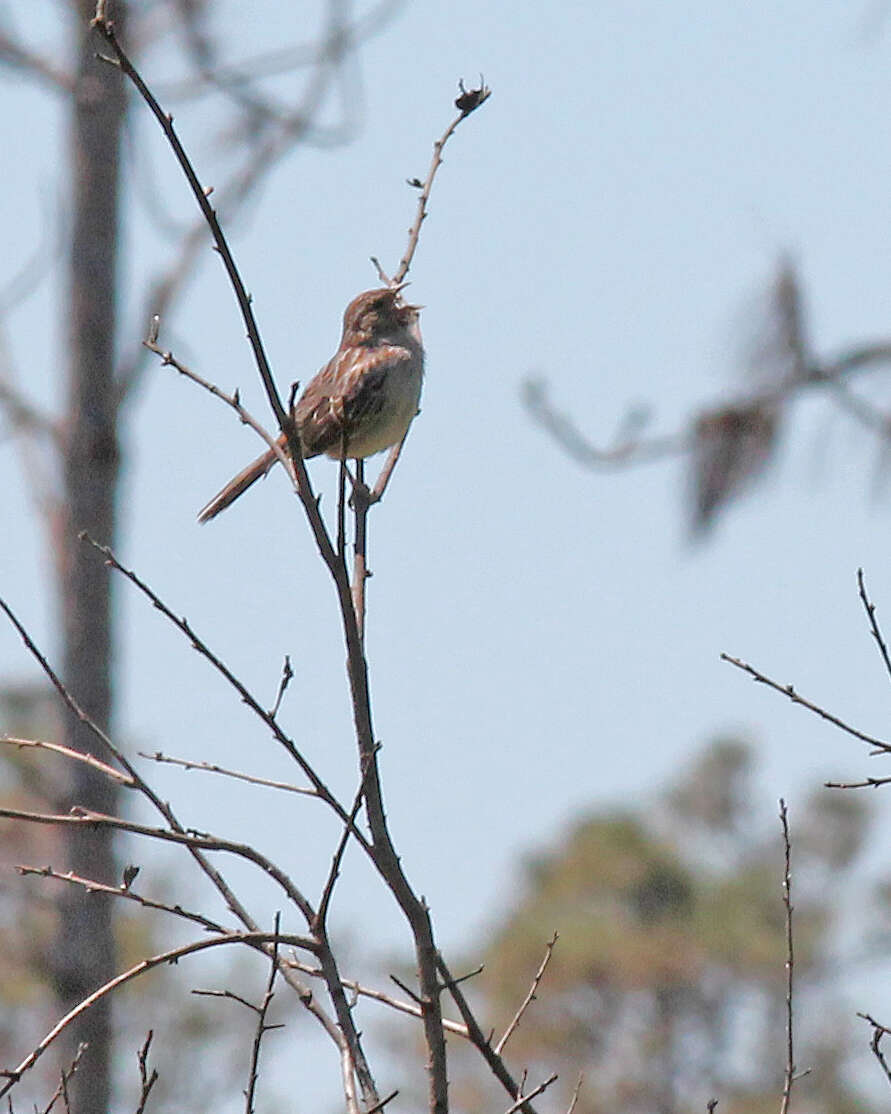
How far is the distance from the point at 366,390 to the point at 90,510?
65.9 inches

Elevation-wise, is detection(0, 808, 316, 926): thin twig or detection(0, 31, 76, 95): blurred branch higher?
detection(0, 31, 76, 95): blurred branch

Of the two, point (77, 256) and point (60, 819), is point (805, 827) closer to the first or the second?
point (77, 256)

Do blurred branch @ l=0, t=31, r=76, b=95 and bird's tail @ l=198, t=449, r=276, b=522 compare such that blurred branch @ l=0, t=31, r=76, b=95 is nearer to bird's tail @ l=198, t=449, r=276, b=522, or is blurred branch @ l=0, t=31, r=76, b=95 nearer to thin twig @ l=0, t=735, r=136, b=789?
bird's tail @ l=198, t=449, r=276, b=522

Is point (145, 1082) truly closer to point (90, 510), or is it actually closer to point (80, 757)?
point (80, 757)

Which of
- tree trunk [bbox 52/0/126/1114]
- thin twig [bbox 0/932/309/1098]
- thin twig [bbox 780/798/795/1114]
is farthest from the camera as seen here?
tree trunk [bbox 52/0/126/1114]

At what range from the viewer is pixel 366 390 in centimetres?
587

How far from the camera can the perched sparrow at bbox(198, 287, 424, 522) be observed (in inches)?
230

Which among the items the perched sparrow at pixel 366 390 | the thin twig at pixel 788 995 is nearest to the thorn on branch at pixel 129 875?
the thin twig at pixel 788 995

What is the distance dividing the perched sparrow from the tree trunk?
1206mm

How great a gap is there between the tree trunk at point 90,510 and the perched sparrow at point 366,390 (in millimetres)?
1206

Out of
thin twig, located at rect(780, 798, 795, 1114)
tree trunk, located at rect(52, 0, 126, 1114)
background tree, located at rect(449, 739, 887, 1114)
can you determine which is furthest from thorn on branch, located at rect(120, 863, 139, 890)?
background tree, located at rect(449, 739, 887, 1114)

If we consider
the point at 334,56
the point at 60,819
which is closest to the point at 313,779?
the point at 60,819

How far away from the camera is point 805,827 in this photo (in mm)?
24000

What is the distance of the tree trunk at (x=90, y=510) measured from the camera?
6.75m
